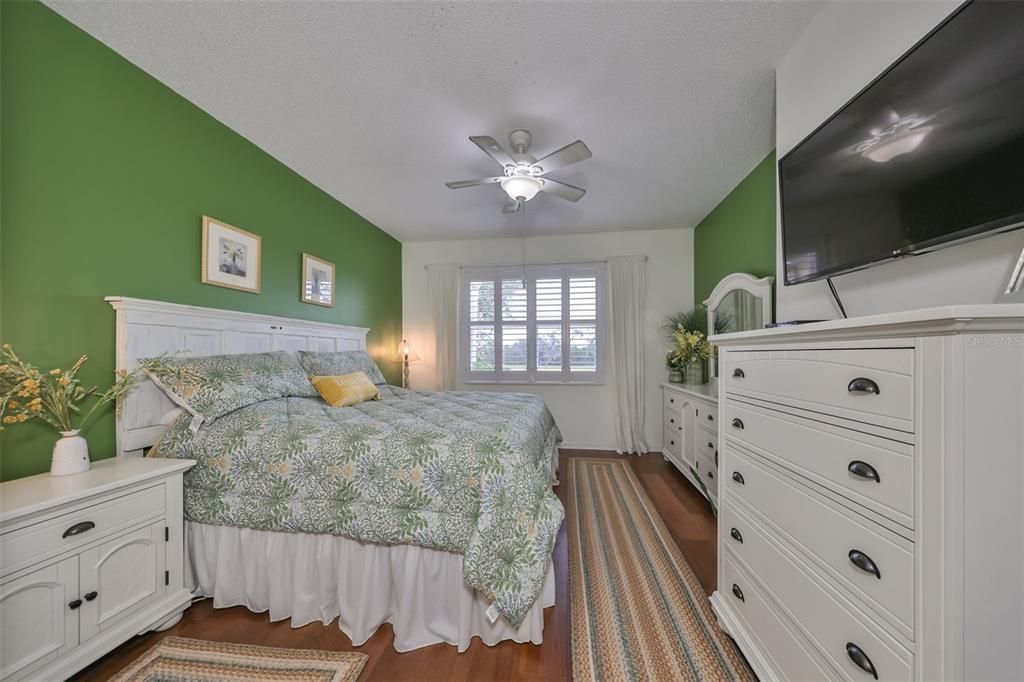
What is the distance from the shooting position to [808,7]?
1.47 m

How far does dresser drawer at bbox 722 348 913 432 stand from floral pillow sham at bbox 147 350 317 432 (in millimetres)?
2363

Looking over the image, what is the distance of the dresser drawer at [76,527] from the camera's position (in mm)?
1104

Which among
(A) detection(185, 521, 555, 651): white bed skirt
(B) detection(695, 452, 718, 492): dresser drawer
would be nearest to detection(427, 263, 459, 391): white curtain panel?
(B) detection(695, 452, 718, 492): dresser drawer

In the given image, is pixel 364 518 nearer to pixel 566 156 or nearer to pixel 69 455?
pixel 69 455

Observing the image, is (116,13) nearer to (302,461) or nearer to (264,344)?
(264,344)

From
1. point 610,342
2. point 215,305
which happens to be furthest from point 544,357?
point 215,305

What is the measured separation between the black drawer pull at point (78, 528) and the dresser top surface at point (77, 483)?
9cm

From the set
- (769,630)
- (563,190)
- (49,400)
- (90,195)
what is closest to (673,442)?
(769,630)

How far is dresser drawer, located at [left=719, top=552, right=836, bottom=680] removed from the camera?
1001 millimetres

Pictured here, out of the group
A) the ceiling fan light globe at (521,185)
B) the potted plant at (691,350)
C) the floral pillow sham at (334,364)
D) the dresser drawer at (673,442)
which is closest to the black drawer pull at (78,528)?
the floral pillow sham at (334,364)

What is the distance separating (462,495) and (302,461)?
28.5 inches

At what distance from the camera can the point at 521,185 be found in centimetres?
233

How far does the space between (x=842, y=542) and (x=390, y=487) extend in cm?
145

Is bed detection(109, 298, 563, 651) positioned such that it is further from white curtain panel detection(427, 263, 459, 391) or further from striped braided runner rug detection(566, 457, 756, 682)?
white curtain panel detection(427, 263, 459, 391)
